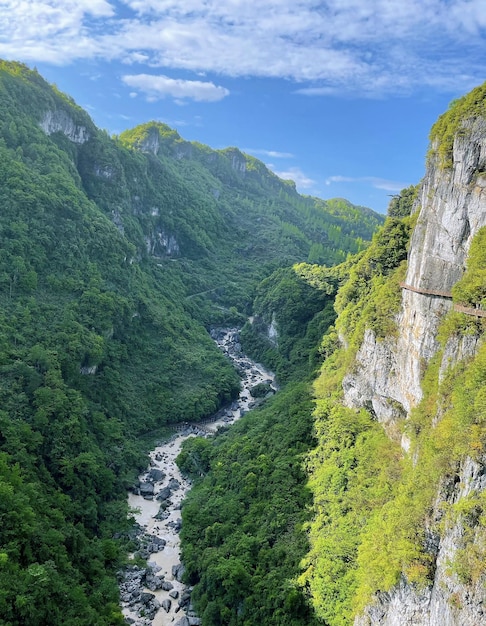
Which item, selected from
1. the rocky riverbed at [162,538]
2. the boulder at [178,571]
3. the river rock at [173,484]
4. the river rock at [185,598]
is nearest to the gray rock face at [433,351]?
the river rock at [185,598]

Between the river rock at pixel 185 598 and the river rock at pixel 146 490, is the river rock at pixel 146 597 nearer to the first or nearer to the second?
the river rock at pixel 185 598

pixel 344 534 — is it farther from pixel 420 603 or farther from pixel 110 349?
pixel 110 349

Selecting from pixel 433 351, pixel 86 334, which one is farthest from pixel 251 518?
pixel 86 334

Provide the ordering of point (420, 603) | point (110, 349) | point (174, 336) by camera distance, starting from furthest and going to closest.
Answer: point (174, 336) → point (110, 349) → point (420, 603)

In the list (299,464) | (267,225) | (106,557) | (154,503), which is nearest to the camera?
(106,557)

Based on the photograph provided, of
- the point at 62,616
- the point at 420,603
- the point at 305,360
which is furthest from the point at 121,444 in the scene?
the point at 420,603

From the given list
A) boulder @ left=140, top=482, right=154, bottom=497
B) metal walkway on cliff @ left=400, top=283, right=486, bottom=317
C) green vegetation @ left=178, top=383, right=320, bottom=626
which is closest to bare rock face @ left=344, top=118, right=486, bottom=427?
metal walkway on cliff @ left=400, top=283, right=486, bottom=317
